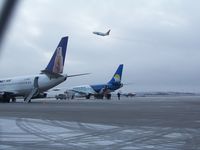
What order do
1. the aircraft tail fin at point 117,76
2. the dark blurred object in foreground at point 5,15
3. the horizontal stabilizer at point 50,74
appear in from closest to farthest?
the dark blurred object in foreground at point 5,15, the horizontal stabilizer at point 50,74, the aircraft tail fin at point 117,76

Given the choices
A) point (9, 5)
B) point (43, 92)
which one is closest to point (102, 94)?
point (43, 92)

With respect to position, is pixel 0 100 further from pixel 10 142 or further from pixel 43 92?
pixel 10 142

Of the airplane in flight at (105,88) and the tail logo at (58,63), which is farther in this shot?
the airplane in flight at (105,88)

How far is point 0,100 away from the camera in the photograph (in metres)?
56.5

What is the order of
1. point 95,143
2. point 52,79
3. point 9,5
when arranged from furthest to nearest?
point 52,79
point 95,143
point 9,5

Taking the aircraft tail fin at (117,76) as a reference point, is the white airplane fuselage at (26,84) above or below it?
below

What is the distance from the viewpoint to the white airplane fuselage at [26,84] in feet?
180

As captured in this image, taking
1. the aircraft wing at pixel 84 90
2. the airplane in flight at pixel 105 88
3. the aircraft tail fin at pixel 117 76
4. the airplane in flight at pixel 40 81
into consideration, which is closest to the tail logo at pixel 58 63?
the airplane in flight at pixel 40 81

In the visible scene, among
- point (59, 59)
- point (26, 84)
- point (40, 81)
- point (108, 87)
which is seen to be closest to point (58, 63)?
point (59, 59)

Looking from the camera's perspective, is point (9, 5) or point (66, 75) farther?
point (66, 75)

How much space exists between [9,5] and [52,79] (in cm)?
4402

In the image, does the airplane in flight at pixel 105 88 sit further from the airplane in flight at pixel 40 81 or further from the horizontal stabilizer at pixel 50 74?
the horizontal stabilizer at pixel 50 74

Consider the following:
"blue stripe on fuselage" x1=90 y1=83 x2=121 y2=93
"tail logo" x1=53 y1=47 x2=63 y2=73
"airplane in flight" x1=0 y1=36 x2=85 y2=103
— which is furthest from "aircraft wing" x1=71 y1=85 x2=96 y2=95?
"tail logo" x1=53 y1=47 x2=63 y2=73

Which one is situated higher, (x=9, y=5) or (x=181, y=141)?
(x=9, y=5)
